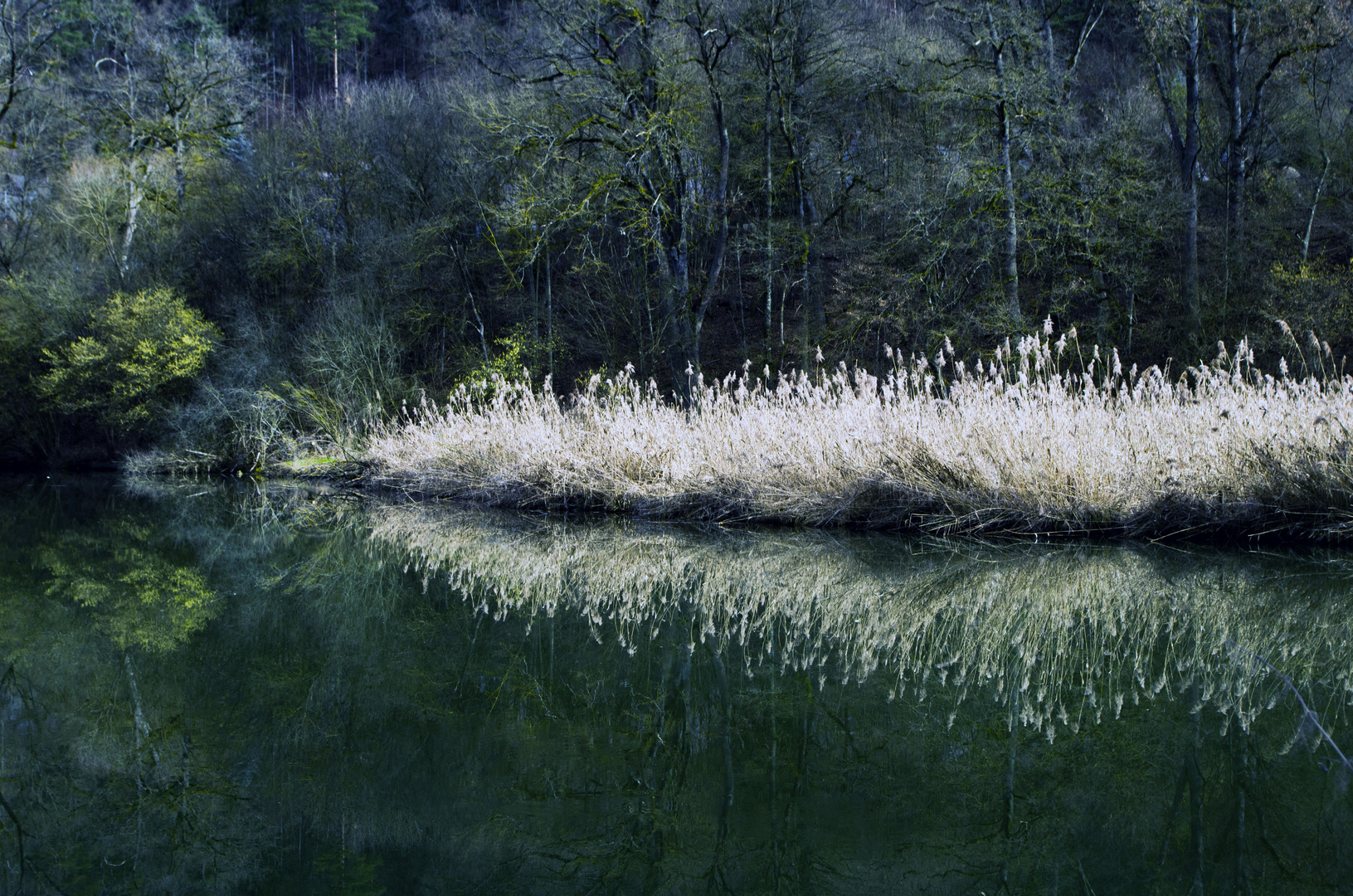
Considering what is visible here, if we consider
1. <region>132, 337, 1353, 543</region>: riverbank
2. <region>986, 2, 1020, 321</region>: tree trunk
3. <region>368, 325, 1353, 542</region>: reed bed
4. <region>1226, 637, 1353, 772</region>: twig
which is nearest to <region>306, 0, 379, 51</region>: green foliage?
<region>986, 2, 1020, 321</region>: tree trunk

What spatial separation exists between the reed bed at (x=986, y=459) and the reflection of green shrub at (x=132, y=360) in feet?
44.5

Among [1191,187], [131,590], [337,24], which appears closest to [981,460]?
[131,590]

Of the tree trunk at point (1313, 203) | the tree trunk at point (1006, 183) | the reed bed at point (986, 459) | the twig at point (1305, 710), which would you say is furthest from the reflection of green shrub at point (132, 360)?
the tree trunk at point (1313, 203)

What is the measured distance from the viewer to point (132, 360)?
68.1ft

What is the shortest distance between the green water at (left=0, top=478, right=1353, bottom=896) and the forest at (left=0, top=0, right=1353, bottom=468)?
827cm

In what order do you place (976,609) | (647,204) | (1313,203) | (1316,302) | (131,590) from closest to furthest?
1. (976,609)
2. (131,590)
3. (1316,302)
4. (1313,203)
5. (647,204)

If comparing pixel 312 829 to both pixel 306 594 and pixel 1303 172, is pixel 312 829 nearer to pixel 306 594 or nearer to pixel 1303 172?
pixel 306 594

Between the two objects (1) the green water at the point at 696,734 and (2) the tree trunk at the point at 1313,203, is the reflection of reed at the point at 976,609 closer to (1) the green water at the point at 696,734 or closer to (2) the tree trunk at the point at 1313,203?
(1) the green water at the point at 696,734

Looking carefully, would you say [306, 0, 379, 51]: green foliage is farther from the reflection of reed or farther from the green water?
the green water

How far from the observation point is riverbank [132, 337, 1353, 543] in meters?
6.45

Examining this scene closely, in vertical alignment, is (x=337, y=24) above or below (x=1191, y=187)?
above

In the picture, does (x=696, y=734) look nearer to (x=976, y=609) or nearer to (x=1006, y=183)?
(x=976, y=609)

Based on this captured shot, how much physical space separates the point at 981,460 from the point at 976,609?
2998mm

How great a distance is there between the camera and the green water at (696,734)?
2.11m
